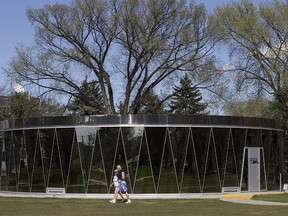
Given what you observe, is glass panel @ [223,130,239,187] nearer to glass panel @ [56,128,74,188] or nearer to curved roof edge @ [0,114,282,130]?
curved roof edge @ [0,114,282,130]

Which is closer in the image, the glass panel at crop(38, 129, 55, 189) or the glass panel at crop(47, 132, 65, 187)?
the glass panel at crop(47, 132, 65, 187)

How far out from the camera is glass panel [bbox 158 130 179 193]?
2712 centimetres

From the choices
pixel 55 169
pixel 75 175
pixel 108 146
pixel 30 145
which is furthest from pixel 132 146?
pixel 30 145

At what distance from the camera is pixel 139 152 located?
2706 centimetres

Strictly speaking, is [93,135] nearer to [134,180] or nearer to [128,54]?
[134,180]

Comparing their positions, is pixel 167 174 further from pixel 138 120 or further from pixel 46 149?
pixel 46 149

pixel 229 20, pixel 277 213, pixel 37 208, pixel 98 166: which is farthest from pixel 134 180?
pixel 229 20

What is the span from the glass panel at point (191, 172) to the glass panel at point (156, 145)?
4.64ft

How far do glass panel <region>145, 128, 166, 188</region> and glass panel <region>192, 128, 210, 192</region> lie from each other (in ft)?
5.73

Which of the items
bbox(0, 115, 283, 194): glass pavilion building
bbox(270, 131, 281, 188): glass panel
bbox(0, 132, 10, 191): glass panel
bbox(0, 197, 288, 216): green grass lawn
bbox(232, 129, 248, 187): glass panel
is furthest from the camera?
bbox(270, 131, 281, 188): glass panel

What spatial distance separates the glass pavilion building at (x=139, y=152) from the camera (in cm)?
2711

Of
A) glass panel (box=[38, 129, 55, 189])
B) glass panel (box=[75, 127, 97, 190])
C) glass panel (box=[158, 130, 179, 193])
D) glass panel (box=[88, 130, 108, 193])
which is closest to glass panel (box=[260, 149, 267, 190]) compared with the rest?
glass panel (box=[158, 130, 179, 193])

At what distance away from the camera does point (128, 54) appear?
125 ft

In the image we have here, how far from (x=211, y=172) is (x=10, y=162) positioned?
1139 cm
